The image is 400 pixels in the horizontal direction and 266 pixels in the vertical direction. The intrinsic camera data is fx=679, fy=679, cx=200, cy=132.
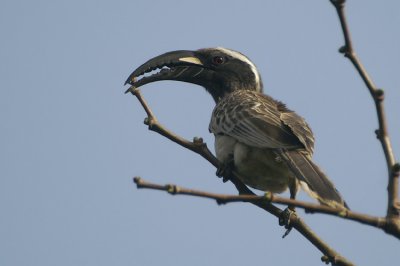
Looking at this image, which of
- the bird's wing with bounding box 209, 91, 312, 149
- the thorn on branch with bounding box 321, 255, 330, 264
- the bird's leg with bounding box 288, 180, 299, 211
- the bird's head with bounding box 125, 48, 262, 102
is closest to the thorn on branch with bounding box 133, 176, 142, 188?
the thorn on branch with bounding box 321, 255, 330, 264

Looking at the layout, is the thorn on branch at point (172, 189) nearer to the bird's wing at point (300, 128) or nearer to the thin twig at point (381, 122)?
the thin twig at point (381, 122)

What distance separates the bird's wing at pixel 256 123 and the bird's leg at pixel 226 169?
0.27 metres

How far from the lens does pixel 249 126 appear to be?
6875 millimetres

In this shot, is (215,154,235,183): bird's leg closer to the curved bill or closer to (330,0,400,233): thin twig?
the curved bill

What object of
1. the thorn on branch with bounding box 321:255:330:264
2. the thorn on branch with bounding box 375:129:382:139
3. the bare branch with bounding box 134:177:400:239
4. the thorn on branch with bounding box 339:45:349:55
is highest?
the thorn on branch with bounding box 339:45:349:55

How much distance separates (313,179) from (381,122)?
5.57 feet

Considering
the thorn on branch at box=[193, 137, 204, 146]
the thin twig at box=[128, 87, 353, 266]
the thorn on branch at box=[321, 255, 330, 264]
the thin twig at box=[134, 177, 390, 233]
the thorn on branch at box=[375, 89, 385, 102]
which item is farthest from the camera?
the thorn on branch at box=[193, 137, 204, 146]

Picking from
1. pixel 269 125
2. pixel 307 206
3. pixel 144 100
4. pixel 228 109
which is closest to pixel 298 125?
pixel 269 125

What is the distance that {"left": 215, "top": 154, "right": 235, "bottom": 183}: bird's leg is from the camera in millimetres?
6925

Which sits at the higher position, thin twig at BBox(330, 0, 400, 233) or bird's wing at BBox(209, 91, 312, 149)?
bird's wing at BBox(209, 91, 312, 149)

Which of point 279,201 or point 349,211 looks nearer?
point 349,211

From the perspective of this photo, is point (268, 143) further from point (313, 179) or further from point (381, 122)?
point (381, 122)

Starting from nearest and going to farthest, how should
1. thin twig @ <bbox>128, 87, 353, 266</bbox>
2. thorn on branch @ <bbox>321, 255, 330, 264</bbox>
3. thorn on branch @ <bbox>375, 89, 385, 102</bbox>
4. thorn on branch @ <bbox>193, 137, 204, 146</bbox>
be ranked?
thorn on branch @ <bbox>375, 89, 385, 102</bbox>
thin twig @ <bbox>128, 87, 353, 266</bbox>
thorn on branch @ <bbox>321, 255, 330, 264</bbox>
thorn on branch @ <bbox>193, 137, 204, 146</bbox>

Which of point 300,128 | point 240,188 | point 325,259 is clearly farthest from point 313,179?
point 300,128
